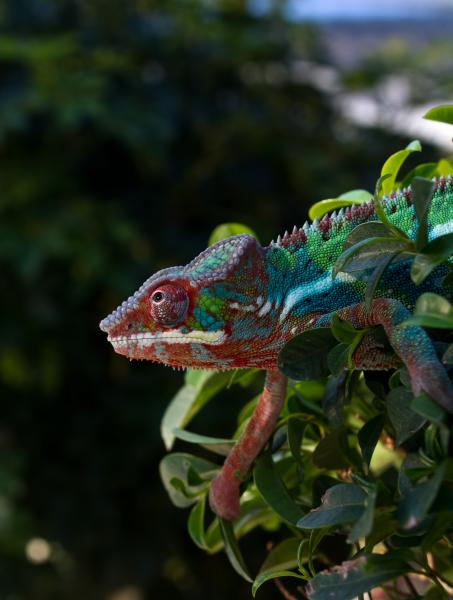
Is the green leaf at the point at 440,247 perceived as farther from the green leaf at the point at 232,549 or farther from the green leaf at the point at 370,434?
the green leaf at the point at 232,549

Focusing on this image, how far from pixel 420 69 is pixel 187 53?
90 centimetres

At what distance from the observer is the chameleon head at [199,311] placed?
57 cm

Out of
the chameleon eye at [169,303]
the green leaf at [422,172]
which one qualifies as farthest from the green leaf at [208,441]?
the green leaf at [422,172]

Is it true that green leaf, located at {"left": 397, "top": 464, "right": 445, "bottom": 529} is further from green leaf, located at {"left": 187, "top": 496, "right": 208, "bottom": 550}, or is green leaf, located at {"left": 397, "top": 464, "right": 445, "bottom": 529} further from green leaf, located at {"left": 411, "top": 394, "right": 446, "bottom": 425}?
green leaf, located at {"left": 187, "top": 496, "right": 208, "bottom": 550}

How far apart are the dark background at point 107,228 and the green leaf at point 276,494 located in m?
1.70

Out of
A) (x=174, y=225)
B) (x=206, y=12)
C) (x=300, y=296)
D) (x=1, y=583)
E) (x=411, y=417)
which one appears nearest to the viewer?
(x=411, y=417)

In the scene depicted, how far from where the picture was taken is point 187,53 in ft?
9.36

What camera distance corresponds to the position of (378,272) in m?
0.47

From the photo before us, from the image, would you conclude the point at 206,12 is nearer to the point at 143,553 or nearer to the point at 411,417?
the point at 143,553

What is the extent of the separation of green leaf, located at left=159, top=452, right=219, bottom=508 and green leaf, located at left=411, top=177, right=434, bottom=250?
29cm

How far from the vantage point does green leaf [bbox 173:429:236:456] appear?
65 centimetres

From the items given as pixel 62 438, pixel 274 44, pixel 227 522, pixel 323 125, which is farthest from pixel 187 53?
pixel 227 522

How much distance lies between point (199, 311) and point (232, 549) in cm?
19

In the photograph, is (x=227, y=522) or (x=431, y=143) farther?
(x=431, y=143)
